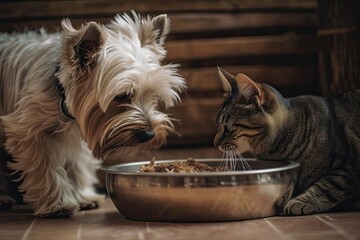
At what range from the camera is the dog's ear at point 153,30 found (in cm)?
305

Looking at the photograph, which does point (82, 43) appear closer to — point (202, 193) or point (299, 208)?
point (202, 193)

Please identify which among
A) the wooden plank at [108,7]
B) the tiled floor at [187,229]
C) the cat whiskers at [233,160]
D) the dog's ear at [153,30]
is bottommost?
the tiled floor at [187,229]

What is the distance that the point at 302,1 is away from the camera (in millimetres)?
3977

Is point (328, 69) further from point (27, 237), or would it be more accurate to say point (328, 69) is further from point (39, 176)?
point (27, 237)

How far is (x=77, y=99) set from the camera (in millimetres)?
2891

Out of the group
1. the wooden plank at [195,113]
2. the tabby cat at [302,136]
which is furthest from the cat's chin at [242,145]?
the wooden plank at [195,113]

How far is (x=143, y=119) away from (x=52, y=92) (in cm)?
49

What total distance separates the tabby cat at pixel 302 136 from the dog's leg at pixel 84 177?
2.60 feet

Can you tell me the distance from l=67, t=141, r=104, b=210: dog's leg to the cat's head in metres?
0.80

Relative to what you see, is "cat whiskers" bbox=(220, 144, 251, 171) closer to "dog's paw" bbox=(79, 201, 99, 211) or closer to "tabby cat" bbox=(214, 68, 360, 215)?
"tabby cat" bbox=(214, 68, 360, 215)

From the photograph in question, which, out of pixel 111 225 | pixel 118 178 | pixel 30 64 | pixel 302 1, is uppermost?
pixel 302 1

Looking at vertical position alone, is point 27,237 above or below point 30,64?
below

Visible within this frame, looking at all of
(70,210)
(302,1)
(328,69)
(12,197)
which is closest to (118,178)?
(70,210)

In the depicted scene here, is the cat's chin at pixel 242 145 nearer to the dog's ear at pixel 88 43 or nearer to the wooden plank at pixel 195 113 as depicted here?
the dog's ear at pixel 88 43
